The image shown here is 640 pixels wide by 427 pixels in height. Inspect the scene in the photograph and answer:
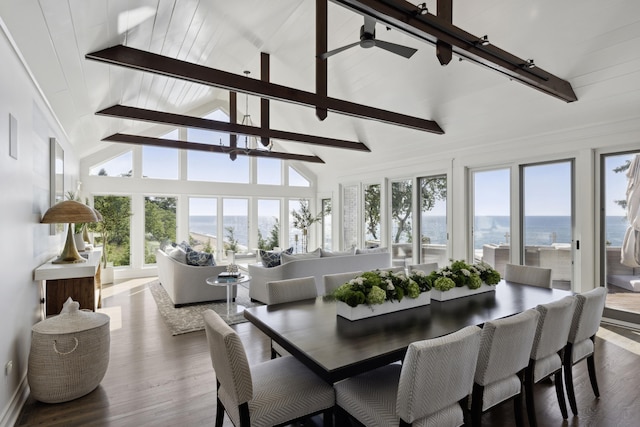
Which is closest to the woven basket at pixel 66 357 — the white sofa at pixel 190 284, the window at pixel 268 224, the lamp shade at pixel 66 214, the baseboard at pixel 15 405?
the baseboard at pixel 15 405

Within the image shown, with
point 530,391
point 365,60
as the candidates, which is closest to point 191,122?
point 365,60

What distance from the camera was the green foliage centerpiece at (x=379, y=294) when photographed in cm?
220

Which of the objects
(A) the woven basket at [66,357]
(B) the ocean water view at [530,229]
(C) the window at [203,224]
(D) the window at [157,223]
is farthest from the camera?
(C) the window at [203,224]

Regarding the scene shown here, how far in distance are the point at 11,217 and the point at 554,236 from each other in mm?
6245

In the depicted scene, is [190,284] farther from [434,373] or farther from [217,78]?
[434,373]

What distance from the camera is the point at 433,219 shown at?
6.71 m

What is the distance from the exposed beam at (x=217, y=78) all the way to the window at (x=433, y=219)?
195 cm

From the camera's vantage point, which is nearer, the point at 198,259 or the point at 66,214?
the point at 66,214

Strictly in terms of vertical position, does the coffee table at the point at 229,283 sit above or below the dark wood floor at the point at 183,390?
above

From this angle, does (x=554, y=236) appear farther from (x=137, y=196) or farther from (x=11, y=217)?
(x=137, y=196)

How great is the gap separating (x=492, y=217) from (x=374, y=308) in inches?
169

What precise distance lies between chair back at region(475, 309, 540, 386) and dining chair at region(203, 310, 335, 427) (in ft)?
2.79

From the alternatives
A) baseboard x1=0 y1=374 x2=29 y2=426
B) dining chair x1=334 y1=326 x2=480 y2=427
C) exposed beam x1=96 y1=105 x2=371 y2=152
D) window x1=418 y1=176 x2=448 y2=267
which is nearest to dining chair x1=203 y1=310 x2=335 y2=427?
dining chair x1=334 y1=326 x2=480 y2=427

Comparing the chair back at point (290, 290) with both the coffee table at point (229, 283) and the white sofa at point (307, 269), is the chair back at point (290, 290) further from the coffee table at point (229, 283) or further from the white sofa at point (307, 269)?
the white sofa at point (307, 269)
